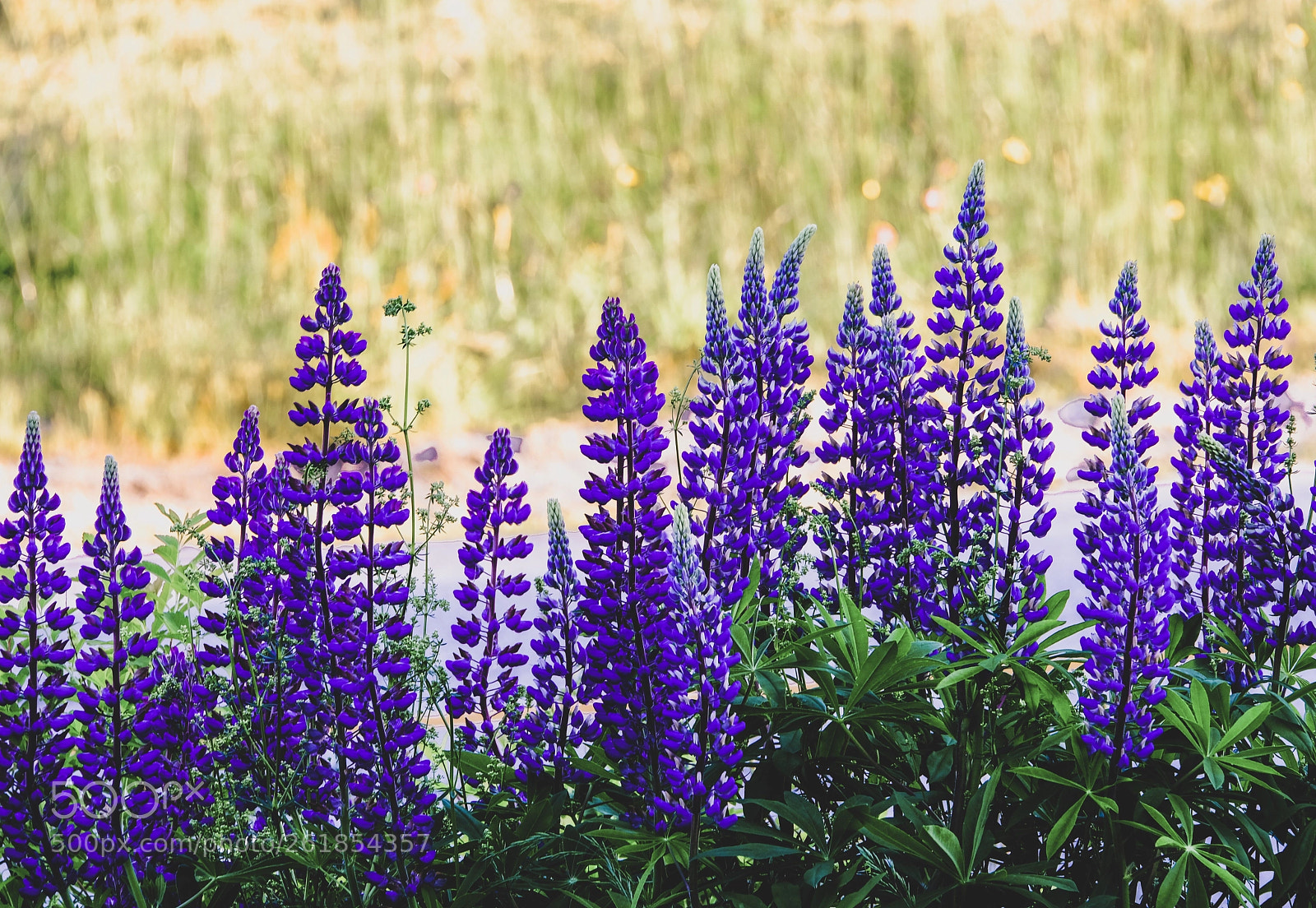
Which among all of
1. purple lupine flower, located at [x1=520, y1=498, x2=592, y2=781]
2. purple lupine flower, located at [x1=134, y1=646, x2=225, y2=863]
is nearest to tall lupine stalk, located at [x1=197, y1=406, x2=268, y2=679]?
purple lupine flower, located at [x1=134, y1=646, x2=225, y2=863]

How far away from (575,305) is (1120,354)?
536 cm

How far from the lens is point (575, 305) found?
7.37 m

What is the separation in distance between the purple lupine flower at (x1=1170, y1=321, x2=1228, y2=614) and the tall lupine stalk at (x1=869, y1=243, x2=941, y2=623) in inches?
15.9

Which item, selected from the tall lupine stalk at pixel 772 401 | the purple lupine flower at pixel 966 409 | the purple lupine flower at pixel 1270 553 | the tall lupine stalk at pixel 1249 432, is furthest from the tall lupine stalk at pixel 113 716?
the tall lupine stalk at pixel 1249 432

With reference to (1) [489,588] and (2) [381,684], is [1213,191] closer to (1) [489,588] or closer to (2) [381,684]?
(1) [489,588]

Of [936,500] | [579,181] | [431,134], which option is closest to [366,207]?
[431,134]

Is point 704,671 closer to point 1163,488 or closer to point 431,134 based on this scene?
point 1163,488

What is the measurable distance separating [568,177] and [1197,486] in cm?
601

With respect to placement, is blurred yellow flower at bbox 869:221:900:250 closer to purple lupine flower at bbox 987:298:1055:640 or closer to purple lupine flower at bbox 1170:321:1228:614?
purple lupine flower at bbox 1170:321:1228:614

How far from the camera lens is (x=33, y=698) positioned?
6.45 feet

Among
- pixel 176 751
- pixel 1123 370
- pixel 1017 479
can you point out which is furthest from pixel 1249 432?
pixel 176 751

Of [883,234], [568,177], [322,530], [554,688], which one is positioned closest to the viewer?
[322,530]

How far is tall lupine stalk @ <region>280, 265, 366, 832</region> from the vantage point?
1.87m

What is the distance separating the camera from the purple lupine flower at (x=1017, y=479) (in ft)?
6.66
